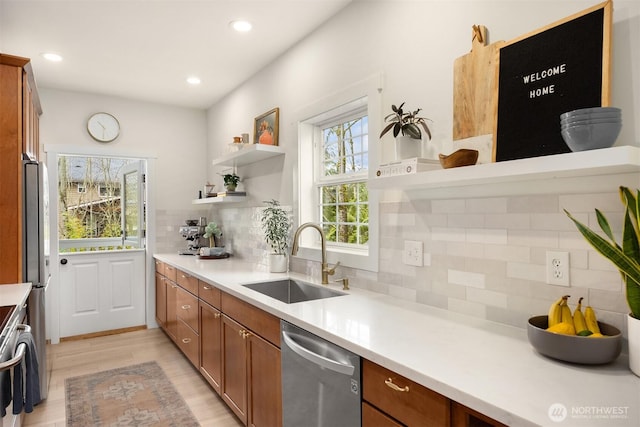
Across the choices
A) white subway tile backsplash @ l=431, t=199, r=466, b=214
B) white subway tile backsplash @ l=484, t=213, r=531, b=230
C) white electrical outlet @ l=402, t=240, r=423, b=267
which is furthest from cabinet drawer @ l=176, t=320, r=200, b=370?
white subway tile backsplash @ l=484, t=213, r=531, b=230

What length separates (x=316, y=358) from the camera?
5.04ft

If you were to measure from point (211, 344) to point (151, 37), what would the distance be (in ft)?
7.69

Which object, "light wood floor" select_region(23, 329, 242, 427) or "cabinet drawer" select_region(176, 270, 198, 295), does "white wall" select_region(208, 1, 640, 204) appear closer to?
"cabinet drawer" select_region(176, 270, 198, 295)

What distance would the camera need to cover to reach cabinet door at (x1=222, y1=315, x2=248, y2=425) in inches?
89.6

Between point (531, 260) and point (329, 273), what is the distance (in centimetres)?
122

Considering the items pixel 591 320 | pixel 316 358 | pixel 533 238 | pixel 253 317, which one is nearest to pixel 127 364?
pixel 253 317

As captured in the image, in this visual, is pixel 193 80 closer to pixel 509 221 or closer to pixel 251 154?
pixel 251 154

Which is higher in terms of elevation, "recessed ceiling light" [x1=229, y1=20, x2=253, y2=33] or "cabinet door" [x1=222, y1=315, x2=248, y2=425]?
"recessed ceiling light" [x1=229, y1=20, x2=253, y2=33]

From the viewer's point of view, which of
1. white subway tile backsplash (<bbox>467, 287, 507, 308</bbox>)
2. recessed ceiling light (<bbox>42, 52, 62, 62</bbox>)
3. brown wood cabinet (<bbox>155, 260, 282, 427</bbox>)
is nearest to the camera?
white subway tile backsplash (<bbox>467, 287, 507, 308</bbox>)

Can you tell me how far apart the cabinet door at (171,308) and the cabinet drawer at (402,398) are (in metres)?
2.83

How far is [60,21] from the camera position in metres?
2.69

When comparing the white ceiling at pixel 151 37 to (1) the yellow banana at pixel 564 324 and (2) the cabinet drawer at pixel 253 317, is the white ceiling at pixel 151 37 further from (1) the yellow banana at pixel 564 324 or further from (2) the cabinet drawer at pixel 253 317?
(1) the yellow banana at pixel 564 324

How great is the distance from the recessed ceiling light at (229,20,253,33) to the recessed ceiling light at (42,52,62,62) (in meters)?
1.67

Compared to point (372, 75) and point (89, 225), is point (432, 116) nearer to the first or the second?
point (372, 75)
